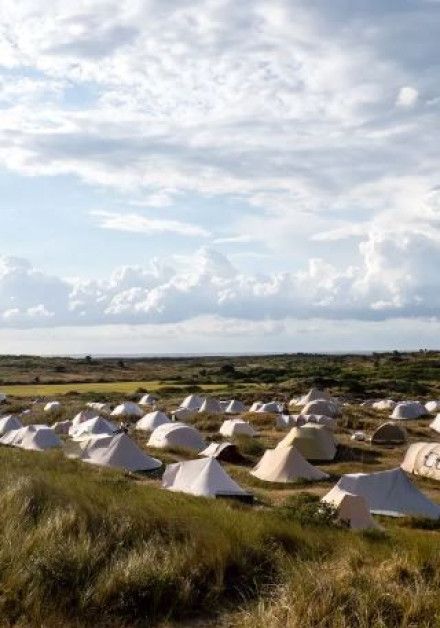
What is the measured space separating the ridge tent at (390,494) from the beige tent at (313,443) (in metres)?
9.66

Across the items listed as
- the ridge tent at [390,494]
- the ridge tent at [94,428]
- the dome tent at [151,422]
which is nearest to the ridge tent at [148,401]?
the dome tent at [151,422]

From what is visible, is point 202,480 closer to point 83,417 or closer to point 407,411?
point 83,417

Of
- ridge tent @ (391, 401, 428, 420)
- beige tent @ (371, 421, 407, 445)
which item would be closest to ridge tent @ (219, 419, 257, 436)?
beige tent @ (371, 421, 407, 445)

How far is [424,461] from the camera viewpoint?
90.8ft

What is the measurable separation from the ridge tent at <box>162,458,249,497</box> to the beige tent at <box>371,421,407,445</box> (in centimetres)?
1718

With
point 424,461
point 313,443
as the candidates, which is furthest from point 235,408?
point 424,461

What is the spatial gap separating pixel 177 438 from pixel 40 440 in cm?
630

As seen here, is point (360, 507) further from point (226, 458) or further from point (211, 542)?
point (226, 458)

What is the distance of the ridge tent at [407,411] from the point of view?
51.1 meters

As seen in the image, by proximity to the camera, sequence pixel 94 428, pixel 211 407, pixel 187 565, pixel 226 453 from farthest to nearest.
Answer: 1. pixel 211 407
2. pixel 94 428
3. pixel 226 453
4. pixel 187 565

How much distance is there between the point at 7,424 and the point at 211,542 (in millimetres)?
31810

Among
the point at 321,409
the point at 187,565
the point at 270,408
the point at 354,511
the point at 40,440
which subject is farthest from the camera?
the point at 270,408

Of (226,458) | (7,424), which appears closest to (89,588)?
(226,458)

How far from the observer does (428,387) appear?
8056 cm
